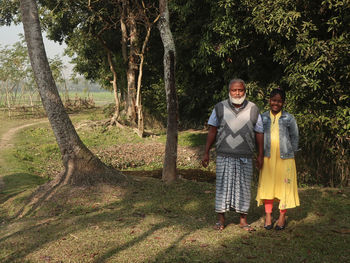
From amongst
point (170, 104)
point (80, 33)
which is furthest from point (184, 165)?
point (80, 33)

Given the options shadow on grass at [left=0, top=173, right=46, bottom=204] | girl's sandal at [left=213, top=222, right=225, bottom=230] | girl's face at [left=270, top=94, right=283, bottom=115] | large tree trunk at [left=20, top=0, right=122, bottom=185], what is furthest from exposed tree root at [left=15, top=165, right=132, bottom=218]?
girl's face at [left=270, top=94, right=283, bottom=115]

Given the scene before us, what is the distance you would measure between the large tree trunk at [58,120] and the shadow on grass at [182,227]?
0.42 meters

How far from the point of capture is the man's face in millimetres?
4855

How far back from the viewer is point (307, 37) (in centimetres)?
919

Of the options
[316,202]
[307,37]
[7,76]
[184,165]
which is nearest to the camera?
[316,202]

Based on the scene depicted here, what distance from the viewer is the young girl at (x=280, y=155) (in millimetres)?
5086

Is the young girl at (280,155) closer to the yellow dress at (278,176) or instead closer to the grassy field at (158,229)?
the yellow dress at (278,176)

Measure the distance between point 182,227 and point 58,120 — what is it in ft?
13.8

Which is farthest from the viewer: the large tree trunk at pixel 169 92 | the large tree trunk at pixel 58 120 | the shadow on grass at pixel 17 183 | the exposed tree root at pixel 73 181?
the shadow on grass at pixel 17 183

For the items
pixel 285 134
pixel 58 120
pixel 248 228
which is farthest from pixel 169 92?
pixel 248 228

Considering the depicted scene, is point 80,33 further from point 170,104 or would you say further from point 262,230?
point 262,230

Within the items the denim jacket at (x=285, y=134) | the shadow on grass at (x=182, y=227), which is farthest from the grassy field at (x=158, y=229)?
the denim jacket at (x=285, y=134)

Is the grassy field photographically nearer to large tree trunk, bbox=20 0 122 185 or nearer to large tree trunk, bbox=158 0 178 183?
large tree trunk, bbox=20 0 122 185

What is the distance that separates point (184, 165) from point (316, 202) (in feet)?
28.1
